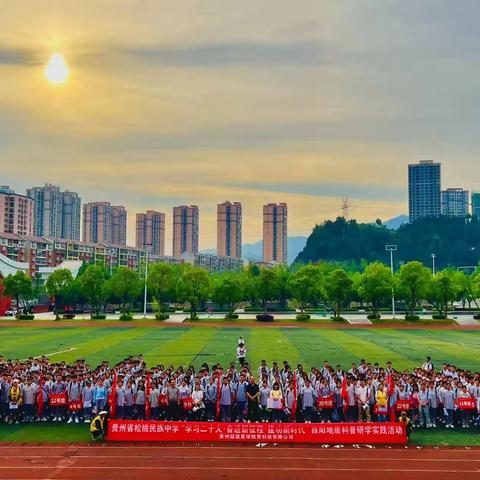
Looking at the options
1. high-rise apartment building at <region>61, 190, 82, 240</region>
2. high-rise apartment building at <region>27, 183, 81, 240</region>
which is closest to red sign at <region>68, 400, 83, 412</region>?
high-rise apartment building at <region>27, 183, 81, 240</region>

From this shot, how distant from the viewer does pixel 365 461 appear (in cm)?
1248

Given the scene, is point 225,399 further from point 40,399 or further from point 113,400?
point 40,399

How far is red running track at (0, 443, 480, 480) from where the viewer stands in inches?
454

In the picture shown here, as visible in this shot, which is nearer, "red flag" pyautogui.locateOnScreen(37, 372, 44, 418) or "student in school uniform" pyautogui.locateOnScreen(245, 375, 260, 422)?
"student in school uniform" pyautogui.locateOnScreen(245, 375, 260, 422)

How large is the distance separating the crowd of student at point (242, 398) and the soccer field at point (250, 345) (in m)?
10.7

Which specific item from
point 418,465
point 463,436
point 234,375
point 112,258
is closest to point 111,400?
point 234,375

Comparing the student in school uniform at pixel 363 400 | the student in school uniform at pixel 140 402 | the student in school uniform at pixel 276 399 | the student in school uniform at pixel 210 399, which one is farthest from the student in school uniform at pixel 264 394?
the student in school uniform at pixel 140 402

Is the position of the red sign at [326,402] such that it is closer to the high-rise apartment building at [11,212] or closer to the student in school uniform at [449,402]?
the student in school uniform at [449,402]

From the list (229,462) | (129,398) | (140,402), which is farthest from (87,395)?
(229,462)

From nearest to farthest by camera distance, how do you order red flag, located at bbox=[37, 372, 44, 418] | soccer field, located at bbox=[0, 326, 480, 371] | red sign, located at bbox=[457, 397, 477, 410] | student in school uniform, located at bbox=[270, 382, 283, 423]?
student in school uniform, located at bbox=[270, 382, 283, 423]
red sign, located at bbox=[457, 397, 477, 410]
red flag, located at bbox=[37, 372, 44, 418]
soccer field, located at bbox=[0, 326, 480, 371]

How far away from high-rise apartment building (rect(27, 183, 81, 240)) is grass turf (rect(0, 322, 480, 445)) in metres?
149

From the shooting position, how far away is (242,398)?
50.6ft

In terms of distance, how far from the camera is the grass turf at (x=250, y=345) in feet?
95.6

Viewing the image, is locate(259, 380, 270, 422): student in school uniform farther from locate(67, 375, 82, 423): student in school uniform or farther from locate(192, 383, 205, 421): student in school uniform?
locate(67, 375, 82, 423): student in school uniform
